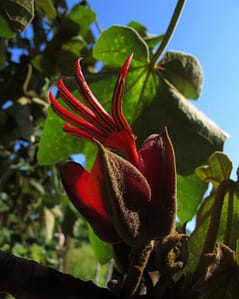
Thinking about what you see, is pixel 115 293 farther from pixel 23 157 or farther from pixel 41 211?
pixel 41 211

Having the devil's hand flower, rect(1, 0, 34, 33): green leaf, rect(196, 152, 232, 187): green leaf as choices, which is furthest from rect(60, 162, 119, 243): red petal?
rect(1, 0, 34, 33): green leaf

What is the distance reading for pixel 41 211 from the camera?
2.04 m

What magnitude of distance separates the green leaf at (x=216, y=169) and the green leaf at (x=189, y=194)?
46mm

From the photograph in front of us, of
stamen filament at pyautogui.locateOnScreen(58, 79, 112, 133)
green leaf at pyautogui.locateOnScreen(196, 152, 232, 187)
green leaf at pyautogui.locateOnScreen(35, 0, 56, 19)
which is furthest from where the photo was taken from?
green leaf at pyautogui.locateOnScreen(35, 0, 56, 19)

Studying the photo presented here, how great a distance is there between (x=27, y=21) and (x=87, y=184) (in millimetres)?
465

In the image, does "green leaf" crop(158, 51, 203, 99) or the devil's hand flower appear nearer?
the devil's hand flower

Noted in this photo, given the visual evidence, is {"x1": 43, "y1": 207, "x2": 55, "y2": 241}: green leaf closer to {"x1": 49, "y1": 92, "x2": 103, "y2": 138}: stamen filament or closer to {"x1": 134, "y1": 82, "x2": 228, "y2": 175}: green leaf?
{"x1": 134, "y1": 82, "x2": 228, "y2": 175}: green leaf

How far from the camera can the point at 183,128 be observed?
91 centimetres

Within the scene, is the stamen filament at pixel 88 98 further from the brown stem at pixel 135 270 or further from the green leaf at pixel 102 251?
the green leaf at pixel 102 251

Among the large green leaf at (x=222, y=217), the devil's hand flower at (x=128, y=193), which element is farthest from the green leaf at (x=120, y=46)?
the devil's hand flower at (x=128, y=193)

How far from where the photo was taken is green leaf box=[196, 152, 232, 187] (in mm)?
771

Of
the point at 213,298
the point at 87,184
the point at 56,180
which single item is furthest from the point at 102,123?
the point at 56,180

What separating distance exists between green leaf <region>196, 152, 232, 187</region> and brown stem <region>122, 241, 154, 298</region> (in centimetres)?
30

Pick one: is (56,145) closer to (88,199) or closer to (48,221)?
(88,199)
